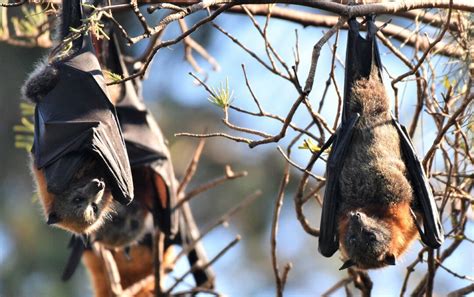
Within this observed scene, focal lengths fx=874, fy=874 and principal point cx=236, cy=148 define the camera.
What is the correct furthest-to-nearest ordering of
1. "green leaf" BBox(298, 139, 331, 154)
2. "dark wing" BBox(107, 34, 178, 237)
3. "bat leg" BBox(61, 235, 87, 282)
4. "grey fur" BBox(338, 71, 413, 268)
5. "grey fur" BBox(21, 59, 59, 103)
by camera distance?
"bat leg" BBox(61, 235, 87, 282), "dark wing" BBox(107, 34, 178, 237), "grey fur" BBox(21, 59, 59, 103), "grey fur" BBox(338, 71, 413, 268), "green leaf" BBox(298, 139, 331, 154)

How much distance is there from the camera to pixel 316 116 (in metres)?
6.33

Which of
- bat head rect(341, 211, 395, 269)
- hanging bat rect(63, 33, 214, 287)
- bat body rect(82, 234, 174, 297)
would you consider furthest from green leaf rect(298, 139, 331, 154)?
bat body rect(82, 234, 174, 297)

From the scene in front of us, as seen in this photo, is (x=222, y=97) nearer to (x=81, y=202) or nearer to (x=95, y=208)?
(x=81, y=202)

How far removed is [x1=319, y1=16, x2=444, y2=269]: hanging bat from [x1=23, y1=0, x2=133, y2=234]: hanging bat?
1.66m

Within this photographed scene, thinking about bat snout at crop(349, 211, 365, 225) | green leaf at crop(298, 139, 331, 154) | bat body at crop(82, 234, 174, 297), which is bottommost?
bat body at crop(82, 234, 174, 297)

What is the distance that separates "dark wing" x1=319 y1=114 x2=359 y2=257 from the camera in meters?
6.45

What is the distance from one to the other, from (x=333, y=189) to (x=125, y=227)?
178 inches

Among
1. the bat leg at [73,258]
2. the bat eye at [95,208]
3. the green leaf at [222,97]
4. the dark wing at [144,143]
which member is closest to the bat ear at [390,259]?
the green leaf at [222,97]

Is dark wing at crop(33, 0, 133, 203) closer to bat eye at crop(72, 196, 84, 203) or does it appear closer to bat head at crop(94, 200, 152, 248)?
bat eye at crop(72, 196, 84, 203)

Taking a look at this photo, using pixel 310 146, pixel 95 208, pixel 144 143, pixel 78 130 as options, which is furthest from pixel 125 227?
pixel 310 146

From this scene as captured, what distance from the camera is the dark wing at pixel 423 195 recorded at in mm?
6405

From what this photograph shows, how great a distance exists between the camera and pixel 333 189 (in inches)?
263

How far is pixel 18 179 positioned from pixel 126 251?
8670mm

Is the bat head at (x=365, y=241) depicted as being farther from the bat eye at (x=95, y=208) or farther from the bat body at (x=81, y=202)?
the bat eye at (x=95, y=208)
